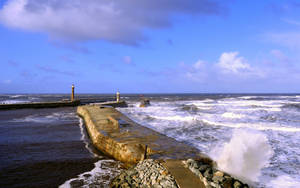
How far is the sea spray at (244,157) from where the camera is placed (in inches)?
183

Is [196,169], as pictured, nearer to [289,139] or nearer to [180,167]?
[180,167]

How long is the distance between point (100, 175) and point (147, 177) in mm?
1358

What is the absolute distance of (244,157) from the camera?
488 cm

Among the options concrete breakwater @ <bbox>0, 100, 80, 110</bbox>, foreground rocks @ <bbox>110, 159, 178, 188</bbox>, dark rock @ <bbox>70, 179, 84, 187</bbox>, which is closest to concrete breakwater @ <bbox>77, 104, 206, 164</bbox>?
foreground rocks @ <bbox>110, 159, 178, 188</bbox>

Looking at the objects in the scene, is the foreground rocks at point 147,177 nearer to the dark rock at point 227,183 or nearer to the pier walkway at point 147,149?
the pier walkway at point 147,149

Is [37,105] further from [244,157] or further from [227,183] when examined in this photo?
[227,183]

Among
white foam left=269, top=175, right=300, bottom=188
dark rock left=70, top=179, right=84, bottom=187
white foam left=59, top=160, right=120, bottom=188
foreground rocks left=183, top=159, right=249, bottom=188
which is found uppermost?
foreground rocks left=183, top=159, right=249, bottom=188

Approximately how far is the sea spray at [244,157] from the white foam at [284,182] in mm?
336

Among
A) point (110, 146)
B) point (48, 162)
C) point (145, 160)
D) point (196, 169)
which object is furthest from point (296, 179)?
point (48, 162)

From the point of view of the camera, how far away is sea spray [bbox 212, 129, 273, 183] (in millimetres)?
4641

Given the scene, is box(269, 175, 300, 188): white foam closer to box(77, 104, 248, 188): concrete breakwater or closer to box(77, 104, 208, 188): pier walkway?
box(77, 104, 248, 188): concrete breakwater

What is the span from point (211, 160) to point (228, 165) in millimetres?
448

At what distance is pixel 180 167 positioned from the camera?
171 inches

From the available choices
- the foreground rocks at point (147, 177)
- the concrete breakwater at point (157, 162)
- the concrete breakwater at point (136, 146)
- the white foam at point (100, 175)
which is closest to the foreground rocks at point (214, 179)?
the concrete breakwater at point (157, 162)
